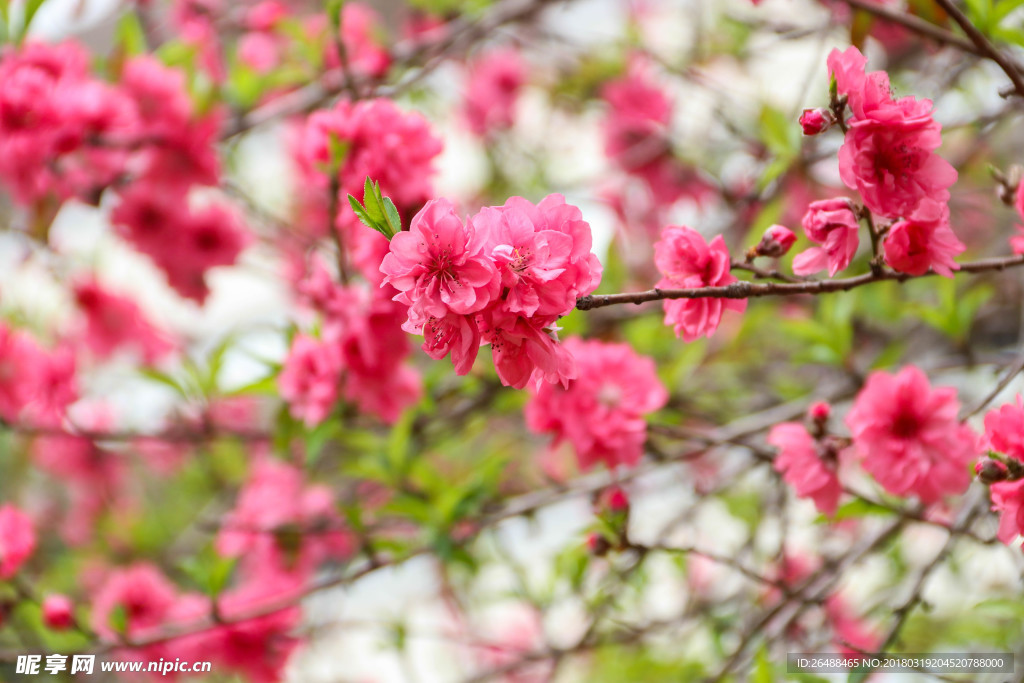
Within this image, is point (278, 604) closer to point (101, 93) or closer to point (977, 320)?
point (101, 93)

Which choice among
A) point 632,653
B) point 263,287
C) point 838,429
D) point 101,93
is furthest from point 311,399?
point 263,287

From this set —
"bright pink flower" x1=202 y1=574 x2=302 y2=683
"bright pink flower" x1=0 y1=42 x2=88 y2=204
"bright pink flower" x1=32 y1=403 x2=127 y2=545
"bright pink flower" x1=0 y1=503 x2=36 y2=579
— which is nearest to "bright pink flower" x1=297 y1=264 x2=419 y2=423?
"bright pink flower" x1=202 y1=574 x2=302 y2=683

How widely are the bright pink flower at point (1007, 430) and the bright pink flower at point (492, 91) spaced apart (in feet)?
5.99

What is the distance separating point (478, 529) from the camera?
3.47 feet

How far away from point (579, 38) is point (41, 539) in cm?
236

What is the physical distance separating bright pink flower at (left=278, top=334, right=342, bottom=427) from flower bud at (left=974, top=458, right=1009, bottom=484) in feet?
2.53

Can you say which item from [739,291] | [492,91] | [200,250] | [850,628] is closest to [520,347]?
[739,291]

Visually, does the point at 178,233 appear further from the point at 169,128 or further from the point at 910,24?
the point at 910,24

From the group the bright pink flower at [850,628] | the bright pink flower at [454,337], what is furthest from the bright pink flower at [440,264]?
the bright pink flower at [850,628]

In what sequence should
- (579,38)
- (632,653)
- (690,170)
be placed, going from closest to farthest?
(632,653)
(690,170)
(579,38)

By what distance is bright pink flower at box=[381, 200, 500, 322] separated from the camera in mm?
507

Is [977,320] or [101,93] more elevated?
[101,93]

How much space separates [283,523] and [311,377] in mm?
632

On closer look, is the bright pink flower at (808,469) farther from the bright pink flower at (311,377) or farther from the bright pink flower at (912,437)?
the bright pink flower at (311,377)
